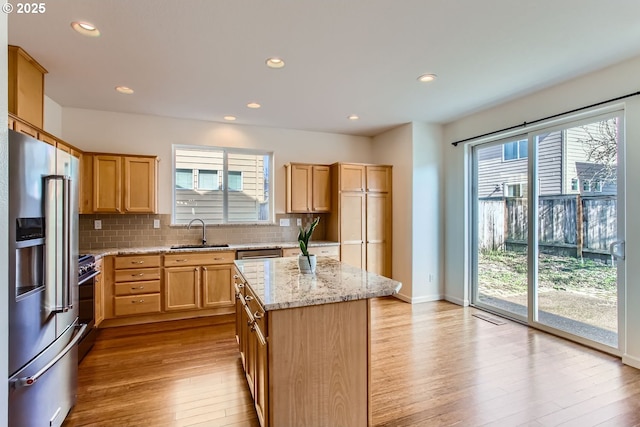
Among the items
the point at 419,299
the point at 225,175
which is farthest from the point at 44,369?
the point at 419,299

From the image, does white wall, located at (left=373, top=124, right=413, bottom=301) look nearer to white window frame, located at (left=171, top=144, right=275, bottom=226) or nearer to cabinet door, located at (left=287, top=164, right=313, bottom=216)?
cabinet door, located at (left=287, top=164, right=313, bottom=216)

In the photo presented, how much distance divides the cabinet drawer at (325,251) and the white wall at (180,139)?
90cm

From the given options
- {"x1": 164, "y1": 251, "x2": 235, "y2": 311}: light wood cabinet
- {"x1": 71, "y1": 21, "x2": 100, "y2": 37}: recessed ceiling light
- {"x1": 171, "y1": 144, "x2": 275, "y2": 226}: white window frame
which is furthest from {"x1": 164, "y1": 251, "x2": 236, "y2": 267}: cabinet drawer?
{"x1": 71, "y1": 21, "x2": 100, "y2": 37}: recessed ceiling light

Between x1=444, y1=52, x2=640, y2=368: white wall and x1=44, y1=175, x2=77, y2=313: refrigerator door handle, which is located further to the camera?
x1=444, y1=52, x2=640, y2=368: white wall

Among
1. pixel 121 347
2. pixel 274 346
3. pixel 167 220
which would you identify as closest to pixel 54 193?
pixel 274 346

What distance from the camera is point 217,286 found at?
160 inches

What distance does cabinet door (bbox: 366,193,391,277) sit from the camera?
4953 mm

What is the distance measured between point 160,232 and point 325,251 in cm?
238

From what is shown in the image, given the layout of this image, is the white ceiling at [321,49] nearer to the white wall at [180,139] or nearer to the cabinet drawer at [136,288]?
the white wall at [180,139]

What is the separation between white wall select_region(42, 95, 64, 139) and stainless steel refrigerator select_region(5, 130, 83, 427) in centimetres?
226

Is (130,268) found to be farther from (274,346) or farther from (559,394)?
(559,394)

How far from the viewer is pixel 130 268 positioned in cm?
372

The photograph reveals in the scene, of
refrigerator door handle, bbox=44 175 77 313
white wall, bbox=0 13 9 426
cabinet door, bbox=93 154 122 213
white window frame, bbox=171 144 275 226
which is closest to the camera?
white wall, bbox=0 13 9 426

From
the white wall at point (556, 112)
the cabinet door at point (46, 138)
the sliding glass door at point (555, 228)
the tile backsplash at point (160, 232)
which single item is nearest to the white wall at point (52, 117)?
the cabinet door at point (46, 138)
